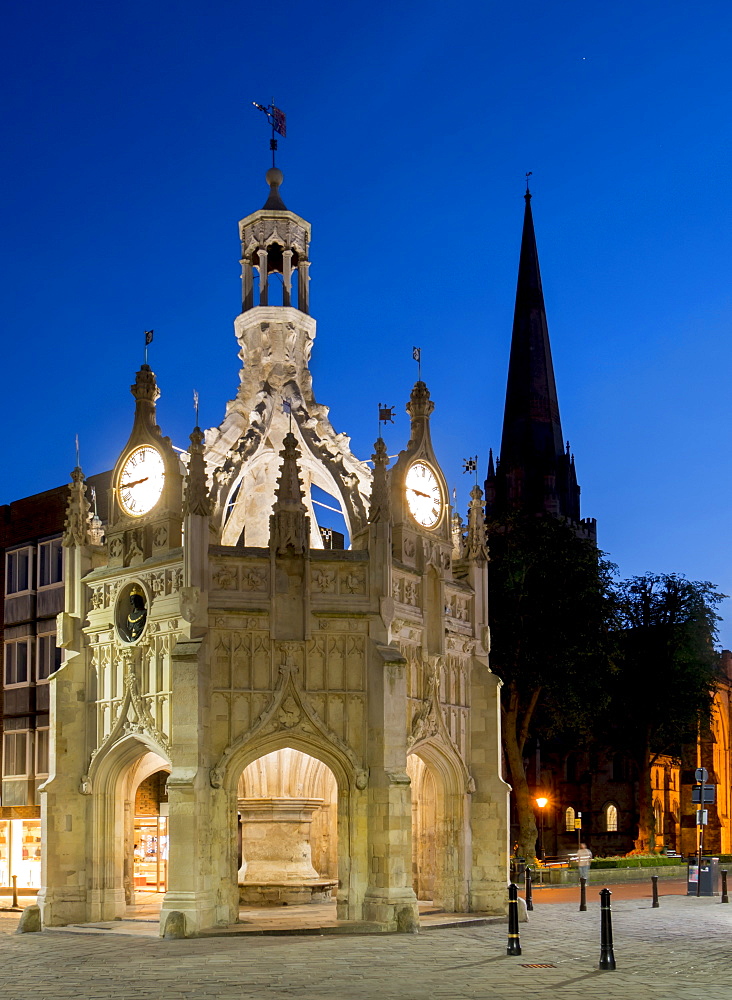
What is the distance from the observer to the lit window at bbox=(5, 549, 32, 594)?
42719 mm

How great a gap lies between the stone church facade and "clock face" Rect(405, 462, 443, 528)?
0.05 m

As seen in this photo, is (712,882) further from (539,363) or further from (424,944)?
(539,363)

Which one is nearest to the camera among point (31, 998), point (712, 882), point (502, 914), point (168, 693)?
point (31, 998)

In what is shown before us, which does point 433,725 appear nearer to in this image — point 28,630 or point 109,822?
point 109,822

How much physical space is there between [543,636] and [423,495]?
59.6ft

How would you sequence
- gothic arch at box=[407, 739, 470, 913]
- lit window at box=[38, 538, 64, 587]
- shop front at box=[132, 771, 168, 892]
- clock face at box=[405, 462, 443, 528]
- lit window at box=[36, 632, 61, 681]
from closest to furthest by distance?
gothic arch at box=[407, 739, 470, 913] < clock face at box=[405, 462, 443, 528] < shop front at box=[132, 771, 168, 892] < lit window at box=[36, 632, 61, 681] < lit window at box=[38, 538, 64, 587]

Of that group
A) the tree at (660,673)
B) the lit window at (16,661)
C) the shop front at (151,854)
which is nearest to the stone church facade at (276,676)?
the shop front at (151,854)

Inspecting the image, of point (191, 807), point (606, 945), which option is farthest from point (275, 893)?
point (606, 945)

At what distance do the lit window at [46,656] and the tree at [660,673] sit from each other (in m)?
23.0

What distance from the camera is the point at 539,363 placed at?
9225 cm

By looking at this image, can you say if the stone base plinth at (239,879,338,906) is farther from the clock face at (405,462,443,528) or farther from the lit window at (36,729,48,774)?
the lit window at (36,729,48,774)

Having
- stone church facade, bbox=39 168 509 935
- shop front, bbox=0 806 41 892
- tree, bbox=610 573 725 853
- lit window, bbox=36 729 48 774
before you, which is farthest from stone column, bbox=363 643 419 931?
tree, bbox=610 573 725 853

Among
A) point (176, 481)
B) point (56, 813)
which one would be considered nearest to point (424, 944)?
point (56, 813)

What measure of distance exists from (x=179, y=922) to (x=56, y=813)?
4420 mm
